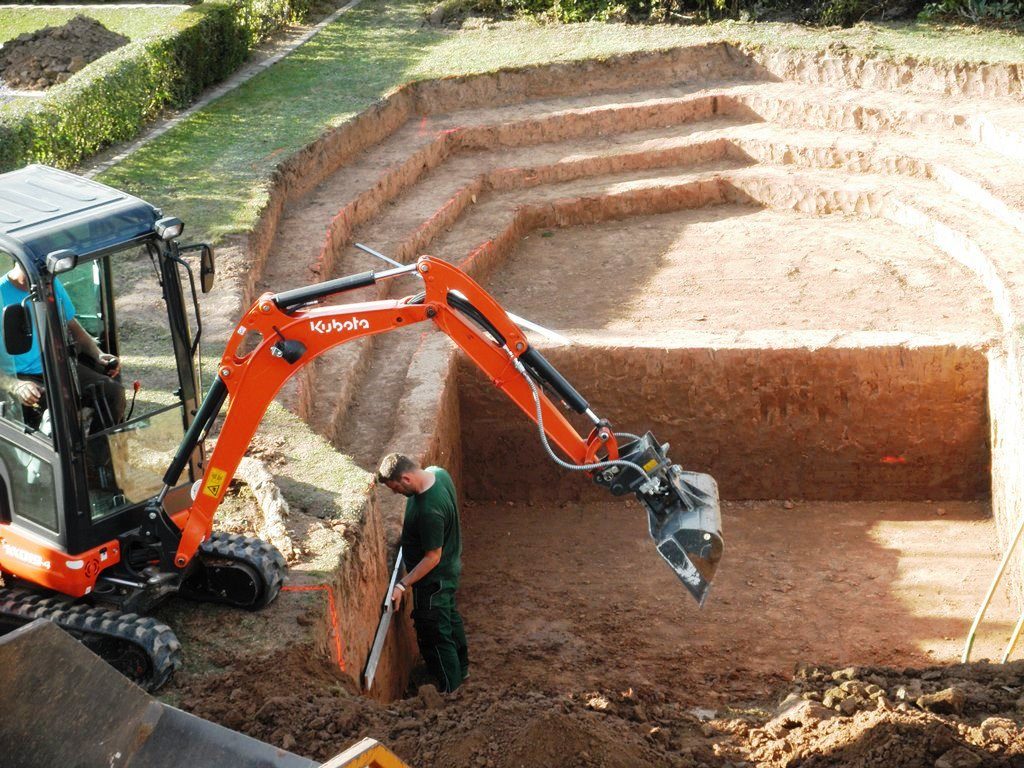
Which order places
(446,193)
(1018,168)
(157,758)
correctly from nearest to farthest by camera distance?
(157,758) → (1018,168) → (446,193)

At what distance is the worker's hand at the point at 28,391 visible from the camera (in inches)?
239

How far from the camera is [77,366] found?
627cm

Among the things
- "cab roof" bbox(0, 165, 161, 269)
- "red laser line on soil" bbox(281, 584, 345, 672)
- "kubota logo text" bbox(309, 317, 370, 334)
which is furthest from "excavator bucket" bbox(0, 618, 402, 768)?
"kubota logo text" bbox(309, 317, 370, 334)

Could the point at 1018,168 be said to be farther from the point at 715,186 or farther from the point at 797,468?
the point at 797,468

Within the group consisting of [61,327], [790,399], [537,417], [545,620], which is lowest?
[545,620]

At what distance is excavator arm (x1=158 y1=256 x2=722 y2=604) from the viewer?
607cm

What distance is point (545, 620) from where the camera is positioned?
30.9 feet

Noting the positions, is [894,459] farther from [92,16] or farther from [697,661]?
[92,16]

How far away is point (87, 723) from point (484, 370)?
2.54 m

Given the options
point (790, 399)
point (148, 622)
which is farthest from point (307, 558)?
point (790, 399)

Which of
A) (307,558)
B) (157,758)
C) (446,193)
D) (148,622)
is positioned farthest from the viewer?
(446,193)

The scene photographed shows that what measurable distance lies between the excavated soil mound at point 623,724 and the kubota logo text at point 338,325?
1767mm

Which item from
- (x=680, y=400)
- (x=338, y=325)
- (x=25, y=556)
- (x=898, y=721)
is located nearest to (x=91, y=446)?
(x=25, y=556)

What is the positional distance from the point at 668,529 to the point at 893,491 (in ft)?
19.1
